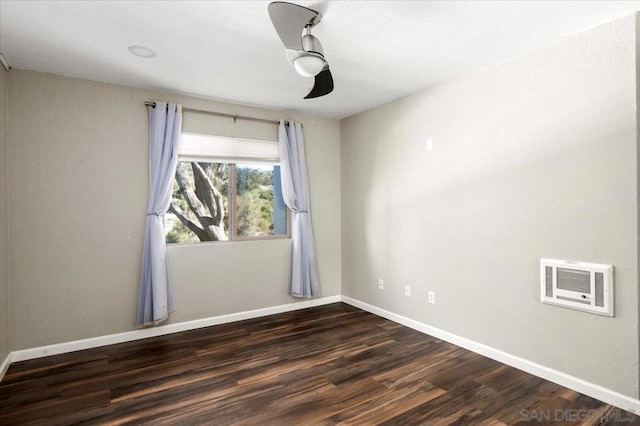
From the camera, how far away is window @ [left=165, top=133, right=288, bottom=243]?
12.1 ft

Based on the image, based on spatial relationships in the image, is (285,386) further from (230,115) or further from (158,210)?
(230,115)

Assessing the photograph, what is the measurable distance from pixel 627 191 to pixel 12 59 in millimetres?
4541

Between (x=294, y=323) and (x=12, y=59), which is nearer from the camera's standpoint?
(x=12, y=59)

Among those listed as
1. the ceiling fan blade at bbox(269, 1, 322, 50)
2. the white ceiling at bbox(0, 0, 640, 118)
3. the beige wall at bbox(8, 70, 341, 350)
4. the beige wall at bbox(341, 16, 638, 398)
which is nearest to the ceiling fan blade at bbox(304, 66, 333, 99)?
the white ceiling at bbox(0, 0, 640, 118)

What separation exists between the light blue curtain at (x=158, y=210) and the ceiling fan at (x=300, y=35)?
6.26ft

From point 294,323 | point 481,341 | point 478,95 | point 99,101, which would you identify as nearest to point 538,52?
point 478,95

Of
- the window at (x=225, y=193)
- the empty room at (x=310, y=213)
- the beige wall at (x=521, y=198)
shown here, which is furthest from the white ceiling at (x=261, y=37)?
the window at (x=225, y=193)

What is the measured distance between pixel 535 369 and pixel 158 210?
11.7 ft

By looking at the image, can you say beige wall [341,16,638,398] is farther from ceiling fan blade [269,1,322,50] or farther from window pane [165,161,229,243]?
window pane [165,161,229,243]

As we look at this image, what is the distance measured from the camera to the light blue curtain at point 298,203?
4.16 metres

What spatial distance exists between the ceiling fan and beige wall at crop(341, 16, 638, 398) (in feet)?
5.47

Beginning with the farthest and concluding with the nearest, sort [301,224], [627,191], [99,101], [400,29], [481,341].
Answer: [301,224] < [99,101] < [481,341] < [400,29] < [627,191]

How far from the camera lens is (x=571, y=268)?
2.38m

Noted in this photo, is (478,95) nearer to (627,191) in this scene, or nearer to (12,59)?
(627,191)
